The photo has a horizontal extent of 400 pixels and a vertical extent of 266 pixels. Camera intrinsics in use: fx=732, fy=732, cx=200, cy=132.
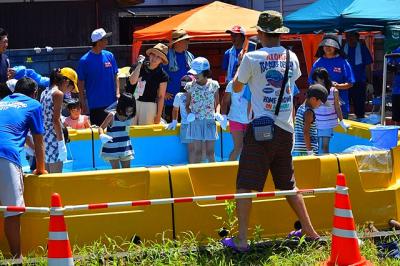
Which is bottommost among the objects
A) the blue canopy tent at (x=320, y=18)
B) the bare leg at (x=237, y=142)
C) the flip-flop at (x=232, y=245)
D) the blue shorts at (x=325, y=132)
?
the flip-flop at (x=232, y=245)

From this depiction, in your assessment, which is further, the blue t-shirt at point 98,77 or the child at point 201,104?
the blue t-shirt at point 98,77

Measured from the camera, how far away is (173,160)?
11.1 m

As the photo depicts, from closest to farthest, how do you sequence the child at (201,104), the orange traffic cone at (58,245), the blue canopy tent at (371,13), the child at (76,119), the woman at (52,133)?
the orange traffic cone at (58,245)
the woman at (52,133)
the child at (201,104)
the child at (76,119)
the blue canopy tent at (371,13)

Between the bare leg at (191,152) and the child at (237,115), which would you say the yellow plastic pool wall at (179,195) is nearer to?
the child at (237,115)

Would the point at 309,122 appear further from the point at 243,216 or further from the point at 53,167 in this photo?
the point at 53,167

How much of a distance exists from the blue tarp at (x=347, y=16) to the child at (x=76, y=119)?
4321 mm

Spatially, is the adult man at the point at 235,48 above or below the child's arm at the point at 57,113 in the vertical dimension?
above

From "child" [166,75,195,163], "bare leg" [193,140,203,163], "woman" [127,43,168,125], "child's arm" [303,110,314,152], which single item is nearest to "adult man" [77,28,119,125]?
"woman" [127,43,168,125]

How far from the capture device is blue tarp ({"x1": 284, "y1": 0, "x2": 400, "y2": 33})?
11.9m

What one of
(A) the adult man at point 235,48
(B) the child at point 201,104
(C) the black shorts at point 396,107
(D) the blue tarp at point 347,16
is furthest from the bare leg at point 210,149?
(C) the black shorts at point 396,107

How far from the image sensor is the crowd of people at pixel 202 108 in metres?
5.89

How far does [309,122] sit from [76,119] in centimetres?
454

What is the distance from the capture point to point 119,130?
816 cm

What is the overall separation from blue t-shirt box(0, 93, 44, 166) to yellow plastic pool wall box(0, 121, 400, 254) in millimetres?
327
